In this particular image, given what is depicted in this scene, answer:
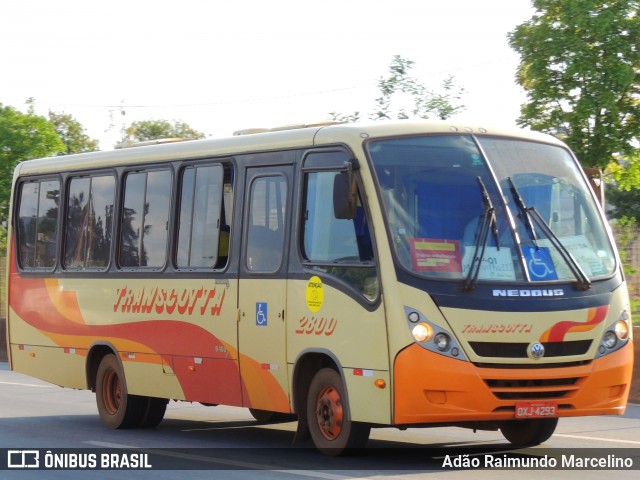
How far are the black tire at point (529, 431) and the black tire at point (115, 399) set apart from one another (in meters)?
4.49

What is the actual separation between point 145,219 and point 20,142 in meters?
23.4

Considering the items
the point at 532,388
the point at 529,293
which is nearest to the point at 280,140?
the point at 529,293

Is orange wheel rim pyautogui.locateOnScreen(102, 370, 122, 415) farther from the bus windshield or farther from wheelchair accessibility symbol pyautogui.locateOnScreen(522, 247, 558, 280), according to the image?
wheelchair accessibility symbol pyautogui.locateOnScreen(522, 247, 558, 280)

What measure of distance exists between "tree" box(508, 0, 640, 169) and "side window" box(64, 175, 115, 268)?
12.8 meters

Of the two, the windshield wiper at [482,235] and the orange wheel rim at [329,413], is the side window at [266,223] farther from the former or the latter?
the windshield wiper at [482,235]

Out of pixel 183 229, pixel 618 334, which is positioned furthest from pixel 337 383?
pixel 183 229

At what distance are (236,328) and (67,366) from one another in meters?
3.99

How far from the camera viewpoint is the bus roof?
11.8m

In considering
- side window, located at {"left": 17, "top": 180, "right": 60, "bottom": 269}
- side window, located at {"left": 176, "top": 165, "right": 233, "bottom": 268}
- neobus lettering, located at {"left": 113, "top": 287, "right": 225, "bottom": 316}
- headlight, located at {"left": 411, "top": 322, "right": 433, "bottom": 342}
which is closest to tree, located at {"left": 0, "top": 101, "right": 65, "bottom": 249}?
side window, located at {"left": 17, "top": 180, "right": 60, "bottom": 269}

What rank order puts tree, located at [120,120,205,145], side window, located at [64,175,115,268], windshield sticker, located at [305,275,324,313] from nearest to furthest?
windshield sticker, located at [305,275,324,313] → side window, located at [64,175,115,268] → tree, located at [120,120,205,145]

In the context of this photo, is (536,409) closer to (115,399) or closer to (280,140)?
(280,140)

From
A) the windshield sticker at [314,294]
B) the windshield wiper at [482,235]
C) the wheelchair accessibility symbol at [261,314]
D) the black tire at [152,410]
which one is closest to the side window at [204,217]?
the wheelchair accessibility symbol at [261,314]

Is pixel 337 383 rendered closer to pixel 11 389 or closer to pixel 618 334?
pixel 618 334

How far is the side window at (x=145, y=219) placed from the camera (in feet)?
48.3
